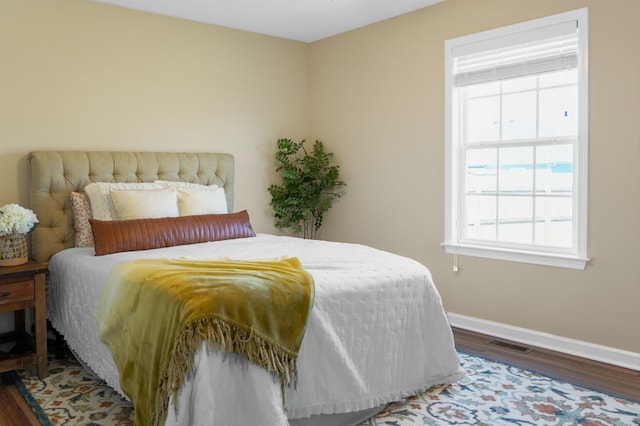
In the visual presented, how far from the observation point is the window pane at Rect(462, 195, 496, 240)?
4078mm

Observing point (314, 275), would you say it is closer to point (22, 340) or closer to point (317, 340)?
point (317, 340)

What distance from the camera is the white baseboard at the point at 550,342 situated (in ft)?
10.9

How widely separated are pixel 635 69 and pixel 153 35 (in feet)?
11.3

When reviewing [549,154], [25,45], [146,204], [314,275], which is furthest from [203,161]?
[549,154]

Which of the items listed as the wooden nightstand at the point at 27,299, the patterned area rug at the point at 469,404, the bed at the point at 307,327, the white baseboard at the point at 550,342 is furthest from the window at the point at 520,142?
the wooden nightstand at the point at 27,299

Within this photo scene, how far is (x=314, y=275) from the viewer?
8.37 ft

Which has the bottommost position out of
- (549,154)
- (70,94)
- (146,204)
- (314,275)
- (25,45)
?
(314,275)

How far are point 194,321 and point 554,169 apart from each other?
2749 mm

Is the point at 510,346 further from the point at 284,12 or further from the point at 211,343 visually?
the point at 284,12

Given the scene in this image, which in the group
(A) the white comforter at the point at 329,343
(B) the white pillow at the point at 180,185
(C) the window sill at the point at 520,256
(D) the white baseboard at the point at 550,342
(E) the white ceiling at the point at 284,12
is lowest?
(D) the white baseboard at the point at 550,342

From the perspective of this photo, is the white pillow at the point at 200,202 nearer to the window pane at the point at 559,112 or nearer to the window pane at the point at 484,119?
the window pane at the point at 484,119

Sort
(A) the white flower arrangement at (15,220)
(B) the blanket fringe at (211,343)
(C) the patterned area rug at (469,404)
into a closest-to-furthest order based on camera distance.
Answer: (B) the blanket fringe at (211,343)
(C) the patterned area rug at (469,404)
(A) the white flower arrangement at (15,220)

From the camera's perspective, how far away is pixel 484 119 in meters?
4.08

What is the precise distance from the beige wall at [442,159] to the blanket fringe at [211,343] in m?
2.29
